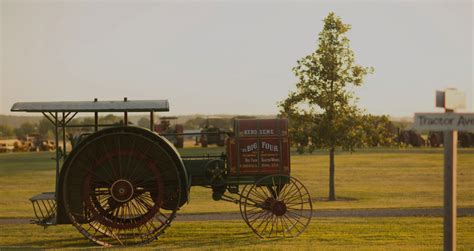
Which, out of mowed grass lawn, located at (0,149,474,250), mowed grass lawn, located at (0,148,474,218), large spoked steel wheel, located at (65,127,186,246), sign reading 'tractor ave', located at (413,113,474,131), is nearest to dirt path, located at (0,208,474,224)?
mowed grass lawn, located at (0,149,474,250)

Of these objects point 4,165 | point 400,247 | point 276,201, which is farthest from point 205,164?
point 4,165

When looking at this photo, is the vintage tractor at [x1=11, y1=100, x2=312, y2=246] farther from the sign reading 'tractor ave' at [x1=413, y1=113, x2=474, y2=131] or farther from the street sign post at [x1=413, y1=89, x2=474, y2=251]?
the sign reading 'tractor ave' at [x1=413, y1=113, x2=474, y2=131]

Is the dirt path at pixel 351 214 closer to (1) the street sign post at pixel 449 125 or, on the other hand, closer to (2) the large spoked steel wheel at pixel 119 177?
(2) the large spoked steel wheel at pixel 119 177

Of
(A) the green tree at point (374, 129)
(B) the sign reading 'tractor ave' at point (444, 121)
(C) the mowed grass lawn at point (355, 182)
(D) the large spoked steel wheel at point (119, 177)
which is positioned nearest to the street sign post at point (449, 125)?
(B) the sign reading 'tractor ave' at point (444, 121)

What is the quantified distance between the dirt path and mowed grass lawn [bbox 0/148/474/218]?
1441mm

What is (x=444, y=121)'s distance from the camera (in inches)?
400

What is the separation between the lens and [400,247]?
13984 mm

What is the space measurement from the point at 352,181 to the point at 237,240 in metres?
18.6

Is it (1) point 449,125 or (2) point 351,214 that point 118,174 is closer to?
(1) point 449,125

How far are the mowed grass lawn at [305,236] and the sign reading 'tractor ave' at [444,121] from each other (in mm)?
4301

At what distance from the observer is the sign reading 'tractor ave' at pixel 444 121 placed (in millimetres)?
10109

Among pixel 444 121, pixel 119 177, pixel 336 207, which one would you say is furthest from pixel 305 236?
pixel 336 207

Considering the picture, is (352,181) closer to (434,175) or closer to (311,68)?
(434,175)

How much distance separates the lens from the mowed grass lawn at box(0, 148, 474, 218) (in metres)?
24.1
